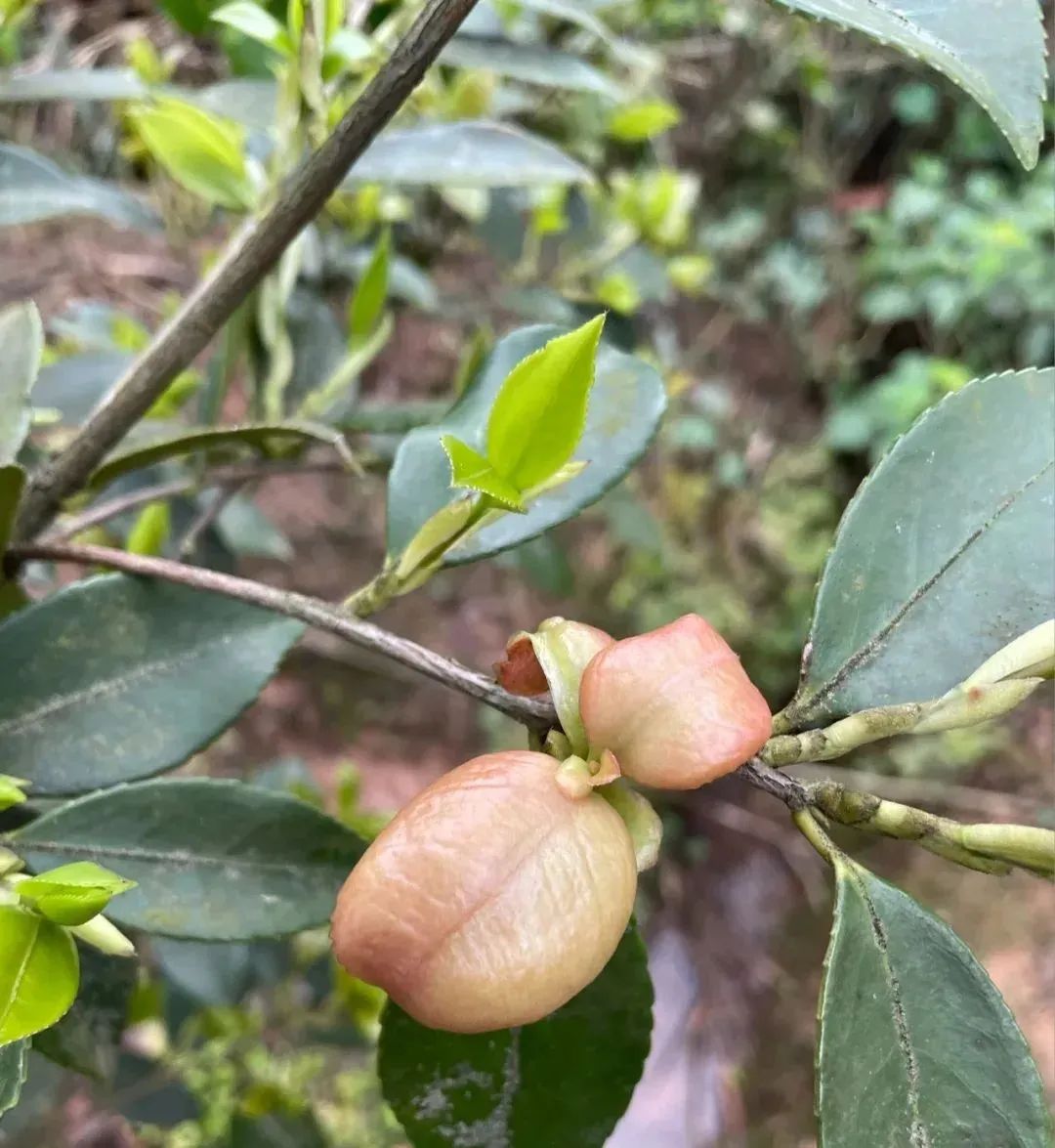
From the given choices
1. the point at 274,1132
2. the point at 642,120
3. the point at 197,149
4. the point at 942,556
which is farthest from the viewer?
the point at 642,120

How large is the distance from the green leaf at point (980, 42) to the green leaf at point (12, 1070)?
1.38 feet

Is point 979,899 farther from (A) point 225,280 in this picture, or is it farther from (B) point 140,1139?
(A) point 225,280

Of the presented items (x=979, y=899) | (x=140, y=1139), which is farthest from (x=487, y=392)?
(x=979, y=899)

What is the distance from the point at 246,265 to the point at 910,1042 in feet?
1.33

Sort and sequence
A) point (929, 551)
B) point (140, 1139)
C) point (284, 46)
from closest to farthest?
point (929, 551), point (284, 46), point (140, 1139)

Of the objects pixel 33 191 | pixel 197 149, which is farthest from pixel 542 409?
pixel 33 191

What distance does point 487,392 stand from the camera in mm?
455

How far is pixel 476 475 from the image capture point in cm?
32

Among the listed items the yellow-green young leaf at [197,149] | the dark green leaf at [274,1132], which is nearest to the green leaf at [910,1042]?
the yellow-green young leaf at [197,149]

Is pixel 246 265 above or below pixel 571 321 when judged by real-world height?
above

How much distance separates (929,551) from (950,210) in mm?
2515

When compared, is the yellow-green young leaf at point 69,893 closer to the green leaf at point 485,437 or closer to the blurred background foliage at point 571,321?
the green leaf at point 485,437

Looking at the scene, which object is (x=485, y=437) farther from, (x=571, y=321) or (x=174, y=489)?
(x=571, y=321)

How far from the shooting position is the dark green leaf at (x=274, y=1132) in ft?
2.92
